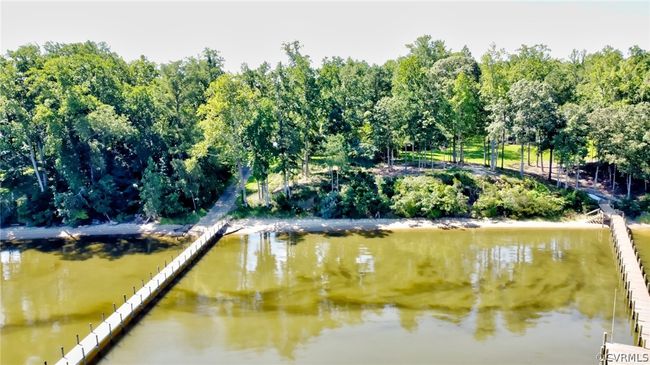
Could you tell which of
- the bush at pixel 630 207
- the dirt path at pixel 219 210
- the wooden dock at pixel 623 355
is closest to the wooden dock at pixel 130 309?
the dirt path at pixel 219 210

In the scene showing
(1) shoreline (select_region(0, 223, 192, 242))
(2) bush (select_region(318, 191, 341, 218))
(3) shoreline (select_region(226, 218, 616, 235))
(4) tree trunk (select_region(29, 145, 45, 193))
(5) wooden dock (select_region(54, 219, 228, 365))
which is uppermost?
(4) tree trunk (select_region(29, 145, 45, 193))

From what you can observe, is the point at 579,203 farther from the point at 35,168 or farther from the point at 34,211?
the point at 35,168

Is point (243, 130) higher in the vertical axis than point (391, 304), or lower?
higher

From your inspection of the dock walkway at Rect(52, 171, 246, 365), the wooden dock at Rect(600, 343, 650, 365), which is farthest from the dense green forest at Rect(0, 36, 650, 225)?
the wooden dock at Rect(600, 343, 650, 365)

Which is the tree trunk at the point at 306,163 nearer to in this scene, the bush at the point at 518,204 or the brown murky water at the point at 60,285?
the brown murky water at the point at 60,285

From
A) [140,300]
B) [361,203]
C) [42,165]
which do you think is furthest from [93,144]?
[361,203]

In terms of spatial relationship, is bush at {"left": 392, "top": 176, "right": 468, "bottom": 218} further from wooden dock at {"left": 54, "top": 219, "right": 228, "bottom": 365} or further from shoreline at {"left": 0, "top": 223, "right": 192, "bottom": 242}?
shoreline at {"left": 0, "top": 223, "right": 192, "bottom": 242}
